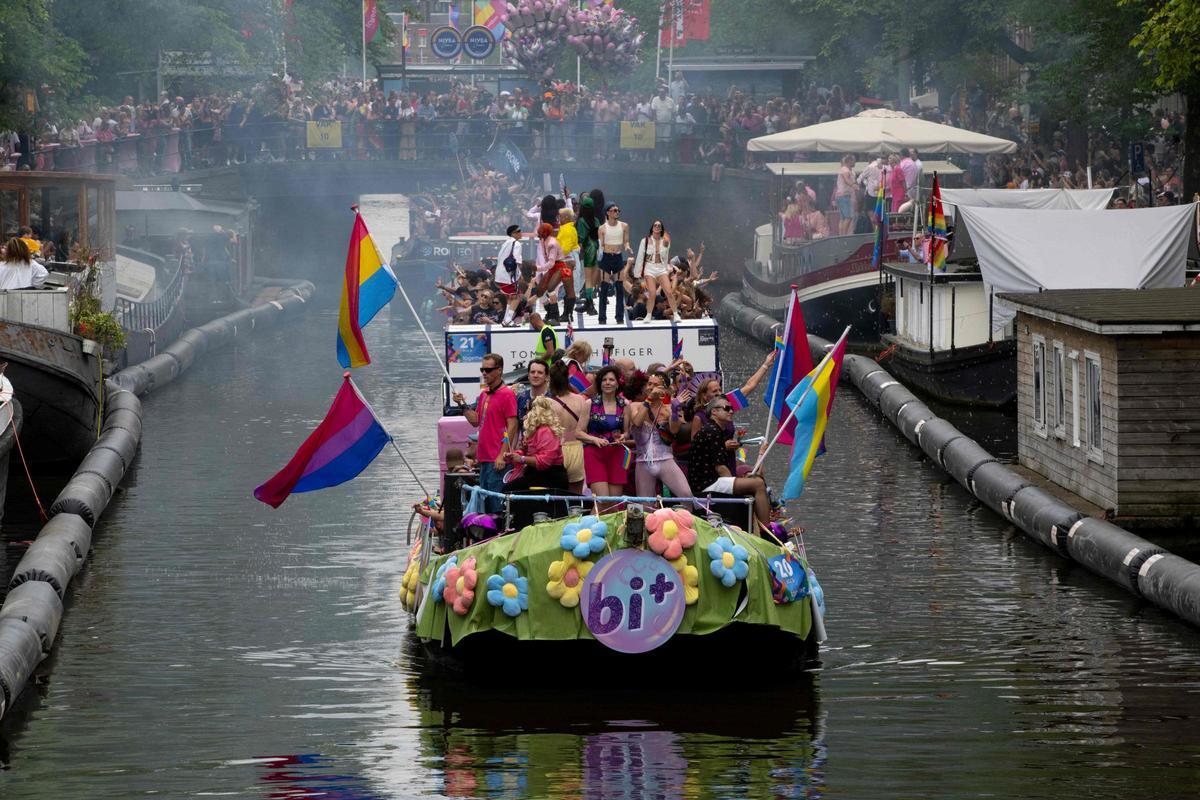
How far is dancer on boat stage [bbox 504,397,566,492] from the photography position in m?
→ 17.2

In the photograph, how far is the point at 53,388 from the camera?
28344 millimetres

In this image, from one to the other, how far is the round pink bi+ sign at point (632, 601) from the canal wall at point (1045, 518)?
5414mm

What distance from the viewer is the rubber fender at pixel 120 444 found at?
92.8ft

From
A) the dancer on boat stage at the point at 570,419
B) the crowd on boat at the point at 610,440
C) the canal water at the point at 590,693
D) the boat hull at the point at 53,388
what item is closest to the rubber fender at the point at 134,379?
the boat hull at the point at 53,388

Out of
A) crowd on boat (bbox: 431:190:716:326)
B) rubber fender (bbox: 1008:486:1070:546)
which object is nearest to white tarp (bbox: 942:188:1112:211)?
crowd on boat (bbox: 431:190:716:326)

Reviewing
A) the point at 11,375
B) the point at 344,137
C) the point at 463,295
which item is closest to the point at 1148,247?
the point at 463,295

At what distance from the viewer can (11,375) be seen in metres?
27.9

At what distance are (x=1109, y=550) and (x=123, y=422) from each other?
15.2 m

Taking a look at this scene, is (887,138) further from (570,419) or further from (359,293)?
(570,419)

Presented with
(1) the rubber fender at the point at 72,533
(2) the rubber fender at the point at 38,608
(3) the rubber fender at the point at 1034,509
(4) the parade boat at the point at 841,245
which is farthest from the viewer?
(4) the parade boat at the point at 841,245

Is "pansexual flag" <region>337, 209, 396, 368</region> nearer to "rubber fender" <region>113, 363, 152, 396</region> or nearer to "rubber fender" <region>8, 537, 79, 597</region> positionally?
"rubber fender" <region>8, 537, 79, 597</region>

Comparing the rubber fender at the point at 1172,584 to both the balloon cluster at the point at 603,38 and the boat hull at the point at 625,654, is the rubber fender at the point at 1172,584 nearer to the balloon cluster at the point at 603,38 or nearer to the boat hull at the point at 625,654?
the boat hull at the point at 625,654

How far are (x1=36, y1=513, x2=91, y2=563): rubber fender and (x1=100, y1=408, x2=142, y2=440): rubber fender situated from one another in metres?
6.54

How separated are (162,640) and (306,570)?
3.46 metres
